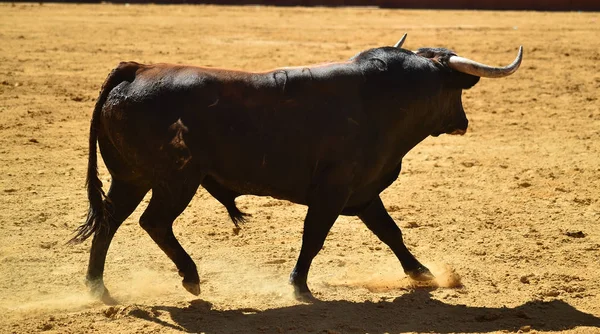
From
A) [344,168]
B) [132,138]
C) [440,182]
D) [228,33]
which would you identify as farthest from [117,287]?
[228,33]

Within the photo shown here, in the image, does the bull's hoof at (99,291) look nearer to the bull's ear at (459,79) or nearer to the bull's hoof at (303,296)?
the bull's hoof at (303,296)

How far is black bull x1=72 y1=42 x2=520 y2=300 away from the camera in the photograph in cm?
575

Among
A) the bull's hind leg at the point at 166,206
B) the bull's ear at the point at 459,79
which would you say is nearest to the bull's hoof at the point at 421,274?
the bull's ear at the point at 459,79

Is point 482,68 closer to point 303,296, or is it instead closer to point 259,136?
point 259,136

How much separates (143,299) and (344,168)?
1568 millimetres

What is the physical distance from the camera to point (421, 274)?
6.60m

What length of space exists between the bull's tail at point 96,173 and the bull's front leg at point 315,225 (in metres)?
1.31

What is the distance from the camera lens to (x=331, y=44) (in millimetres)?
18656

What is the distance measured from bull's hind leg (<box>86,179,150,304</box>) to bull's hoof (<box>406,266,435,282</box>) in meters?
1.95

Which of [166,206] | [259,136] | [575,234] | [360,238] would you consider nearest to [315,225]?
[259,136]

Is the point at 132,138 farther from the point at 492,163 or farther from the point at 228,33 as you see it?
the point at 228,33

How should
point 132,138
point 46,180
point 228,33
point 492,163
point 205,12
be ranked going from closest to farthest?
point 132,138, point 46,180, point 492,163, point 228,33, point 205,12

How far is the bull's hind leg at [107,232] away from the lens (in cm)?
618

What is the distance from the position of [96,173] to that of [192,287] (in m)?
0.99
